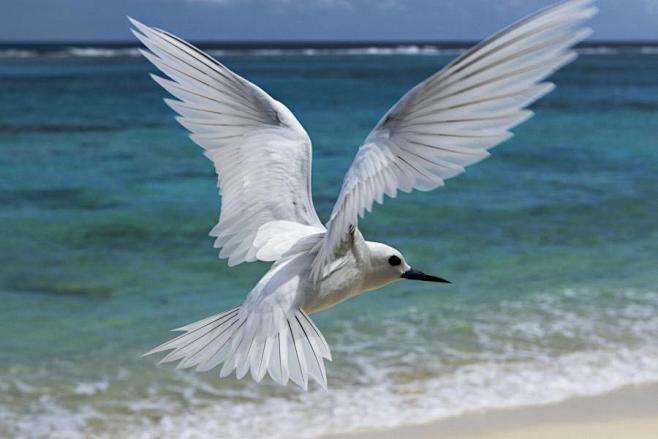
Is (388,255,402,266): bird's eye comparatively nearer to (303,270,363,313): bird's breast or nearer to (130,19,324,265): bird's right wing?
(303,270,363,313): bird's breast

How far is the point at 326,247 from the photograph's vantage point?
170cm

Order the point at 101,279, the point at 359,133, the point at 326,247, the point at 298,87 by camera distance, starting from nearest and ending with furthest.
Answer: the point at 326,247 → the point at 101,279 → the point at 359,133 → the point at 298,87

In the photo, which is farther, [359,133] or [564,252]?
[359,133]

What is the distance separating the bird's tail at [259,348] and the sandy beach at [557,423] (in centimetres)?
279

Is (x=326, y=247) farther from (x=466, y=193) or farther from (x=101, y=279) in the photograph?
(x=466, y=193)

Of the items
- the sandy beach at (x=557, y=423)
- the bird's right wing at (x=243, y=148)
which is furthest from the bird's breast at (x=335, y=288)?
the sandy beach at (x=557, y=423)

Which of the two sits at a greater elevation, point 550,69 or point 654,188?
point 654,188

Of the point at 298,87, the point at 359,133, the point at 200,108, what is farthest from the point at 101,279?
the point at 298,87

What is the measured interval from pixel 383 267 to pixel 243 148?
1.98 ft

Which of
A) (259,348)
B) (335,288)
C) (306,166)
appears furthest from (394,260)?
(306,166)

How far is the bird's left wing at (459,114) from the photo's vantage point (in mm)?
1423

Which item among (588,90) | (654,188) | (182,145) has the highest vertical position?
(588,90)

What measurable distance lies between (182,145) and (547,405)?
10185 millimetres

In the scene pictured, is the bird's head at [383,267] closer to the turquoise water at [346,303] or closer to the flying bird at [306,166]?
the flying bird at [306,166]
